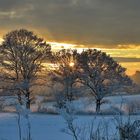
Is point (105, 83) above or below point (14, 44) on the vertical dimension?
below

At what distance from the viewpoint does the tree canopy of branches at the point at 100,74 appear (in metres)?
48.1

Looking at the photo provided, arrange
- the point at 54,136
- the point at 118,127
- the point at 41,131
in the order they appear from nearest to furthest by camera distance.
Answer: the point at 118,127, the point at 54,136, the point at 41,131

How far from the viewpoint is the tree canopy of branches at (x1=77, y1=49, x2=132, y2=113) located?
158 feet

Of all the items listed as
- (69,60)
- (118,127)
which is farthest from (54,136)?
(69,60)

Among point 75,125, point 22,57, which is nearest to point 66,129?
point 75,125

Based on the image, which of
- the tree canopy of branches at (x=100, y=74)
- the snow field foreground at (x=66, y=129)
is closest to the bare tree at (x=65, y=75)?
the tree canopy of branches at (x=100, y=74)

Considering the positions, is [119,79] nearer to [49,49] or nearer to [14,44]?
[49,49]

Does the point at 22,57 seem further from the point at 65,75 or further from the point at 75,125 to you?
the point at 75,125

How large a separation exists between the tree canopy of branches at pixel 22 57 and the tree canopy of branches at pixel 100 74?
14.8 ft

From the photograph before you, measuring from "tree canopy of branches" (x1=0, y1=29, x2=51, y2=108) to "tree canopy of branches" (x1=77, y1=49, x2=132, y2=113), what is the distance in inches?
177

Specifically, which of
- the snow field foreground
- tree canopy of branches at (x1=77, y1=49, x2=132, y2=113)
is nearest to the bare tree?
tree canopy of branches at (x1=77, y1=49, x2=132, y2=113)

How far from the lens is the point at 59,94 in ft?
162

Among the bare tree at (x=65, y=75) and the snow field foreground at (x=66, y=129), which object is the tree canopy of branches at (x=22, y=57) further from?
the snow field foreground at (x=66, y=129)

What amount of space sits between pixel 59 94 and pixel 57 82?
4.53 ft
